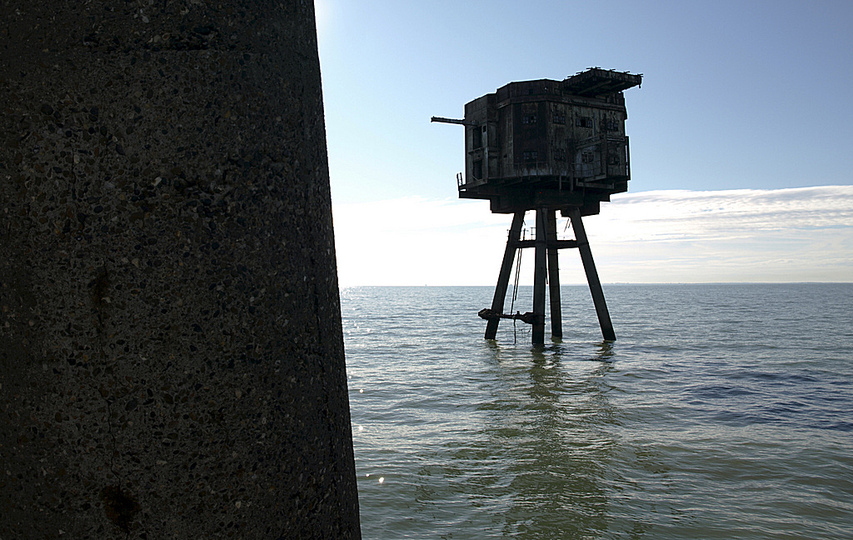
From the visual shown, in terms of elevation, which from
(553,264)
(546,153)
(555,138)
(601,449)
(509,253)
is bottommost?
(601,449)

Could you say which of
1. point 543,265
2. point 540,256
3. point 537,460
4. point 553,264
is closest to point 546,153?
point 540,256

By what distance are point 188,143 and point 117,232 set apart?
0.91 feet

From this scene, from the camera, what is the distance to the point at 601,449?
9422mm

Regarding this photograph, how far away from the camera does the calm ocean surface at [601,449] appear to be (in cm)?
664

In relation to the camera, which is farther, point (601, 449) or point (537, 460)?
point (601, 449)

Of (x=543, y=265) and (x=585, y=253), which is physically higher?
(x=585, y=253)

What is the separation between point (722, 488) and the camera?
25.6ft

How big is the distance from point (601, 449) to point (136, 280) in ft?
29.8

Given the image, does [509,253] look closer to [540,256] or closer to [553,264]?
[540,256]

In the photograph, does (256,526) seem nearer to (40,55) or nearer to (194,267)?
(194,267)

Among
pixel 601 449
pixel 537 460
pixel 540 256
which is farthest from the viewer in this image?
pixel 540 256

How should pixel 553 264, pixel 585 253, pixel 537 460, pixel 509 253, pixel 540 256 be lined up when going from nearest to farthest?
pixel 537 460 → pixel 540 256 → pixel 585 253 → pixel 509 253 → pixel 553 264

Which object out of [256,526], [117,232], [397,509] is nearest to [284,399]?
[256,526]

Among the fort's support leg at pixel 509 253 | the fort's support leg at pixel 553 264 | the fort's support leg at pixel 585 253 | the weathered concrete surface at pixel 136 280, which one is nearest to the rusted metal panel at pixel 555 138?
the fort's support leg at pixel 585 253
